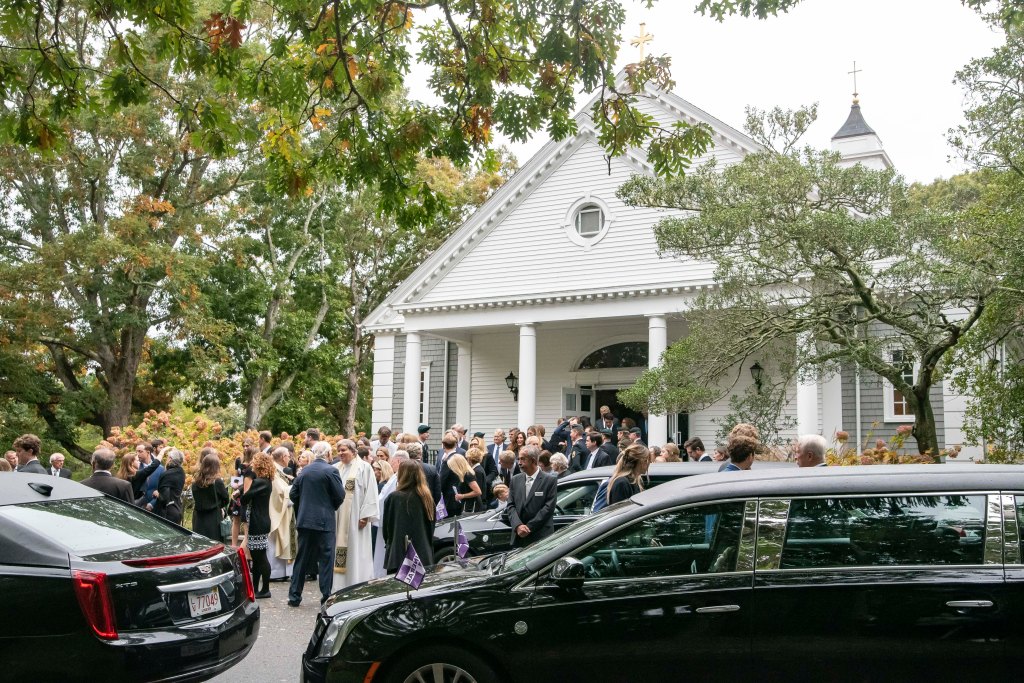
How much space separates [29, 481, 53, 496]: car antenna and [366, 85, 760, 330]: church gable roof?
654 inches

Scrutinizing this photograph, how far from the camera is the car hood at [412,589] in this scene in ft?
17.5

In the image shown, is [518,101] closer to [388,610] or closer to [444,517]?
[444,517]

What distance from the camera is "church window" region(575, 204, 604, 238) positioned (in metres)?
23.1

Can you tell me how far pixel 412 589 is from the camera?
17.8 feet

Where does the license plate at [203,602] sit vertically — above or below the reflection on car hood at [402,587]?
below

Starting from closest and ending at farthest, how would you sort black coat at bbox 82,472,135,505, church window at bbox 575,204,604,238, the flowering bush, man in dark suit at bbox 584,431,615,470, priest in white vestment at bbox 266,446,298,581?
1. black coat at bbox 82,472,135,505
2. priest in white vestment at bbox 266,446,298,581
3. man in dark suit at bbox 584,431,615,470
4. the flowering bush
5. church window at bbox 575,204,604,238

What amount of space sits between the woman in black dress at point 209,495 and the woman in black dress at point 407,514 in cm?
259

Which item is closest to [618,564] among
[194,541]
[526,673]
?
[526,673]

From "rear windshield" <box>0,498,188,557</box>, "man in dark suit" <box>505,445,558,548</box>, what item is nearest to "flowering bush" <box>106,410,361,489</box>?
"man in dark suit" <box>505,445,558,548</box>

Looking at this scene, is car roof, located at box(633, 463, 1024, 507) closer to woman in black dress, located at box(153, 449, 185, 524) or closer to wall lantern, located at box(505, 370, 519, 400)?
woman in black dress, located at box(153, 449, 185, 524)

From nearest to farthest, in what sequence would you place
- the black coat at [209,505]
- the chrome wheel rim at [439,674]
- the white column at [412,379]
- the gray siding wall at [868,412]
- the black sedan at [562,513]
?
1. the chrome wheel rim at [439,674]
2. the black sedan at [562,513]
3. the black coat at [209,505]
4. the gray siding wall at [868,412]
5. the white column at [412,379]

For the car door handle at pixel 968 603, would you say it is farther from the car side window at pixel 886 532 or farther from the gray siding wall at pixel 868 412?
the gray siding wall at pixel 868 412

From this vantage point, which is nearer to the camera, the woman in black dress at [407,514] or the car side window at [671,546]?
the car side window at [671,546]

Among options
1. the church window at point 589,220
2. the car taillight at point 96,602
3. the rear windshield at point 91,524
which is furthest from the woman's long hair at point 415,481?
the church window at point 589,220
